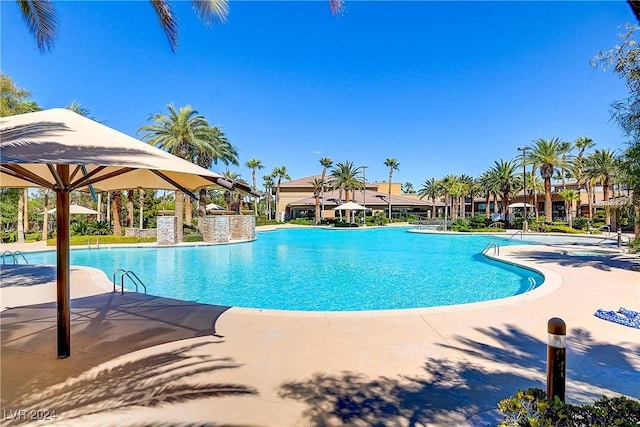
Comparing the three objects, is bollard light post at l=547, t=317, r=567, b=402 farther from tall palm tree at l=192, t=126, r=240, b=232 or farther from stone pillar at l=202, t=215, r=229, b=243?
tall palm tree at l=192, t=126, r=240, b=232

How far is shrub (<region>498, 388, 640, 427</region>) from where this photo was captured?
6.66 ft

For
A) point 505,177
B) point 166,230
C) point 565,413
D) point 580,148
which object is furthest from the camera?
point 505,177

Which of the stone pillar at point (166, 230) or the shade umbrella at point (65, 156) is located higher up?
the shade umbrella at point (65, 156)

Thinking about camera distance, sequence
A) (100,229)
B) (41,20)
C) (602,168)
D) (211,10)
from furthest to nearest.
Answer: (602,168) → (100,229) → (41,20) → (211,10)

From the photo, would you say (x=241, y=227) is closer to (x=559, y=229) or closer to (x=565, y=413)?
(x=565, y=413)

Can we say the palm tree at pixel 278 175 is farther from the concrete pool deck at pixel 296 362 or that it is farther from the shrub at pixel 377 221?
the concrete pool deck at pixel 296 362

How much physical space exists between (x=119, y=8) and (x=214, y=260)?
10.6 m

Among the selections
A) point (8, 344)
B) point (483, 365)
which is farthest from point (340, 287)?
point (8, 344)

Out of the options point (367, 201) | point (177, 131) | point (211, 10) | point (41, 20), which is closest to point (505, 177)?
point (367, 201)

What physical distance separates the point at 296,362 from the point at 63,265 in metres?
3.13

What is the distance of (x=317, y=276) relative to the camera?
1251cm

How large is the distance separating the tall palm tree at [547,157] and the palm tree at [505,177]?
7477 millimetres

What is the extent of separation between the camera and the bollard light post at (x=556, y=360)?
247 cm

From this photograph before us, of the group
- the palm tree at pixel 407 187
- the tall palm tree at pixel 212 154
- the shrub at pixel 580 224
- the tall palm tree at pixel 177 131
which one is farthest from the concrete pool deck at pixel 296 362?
the palm tree at pixel 407 187
